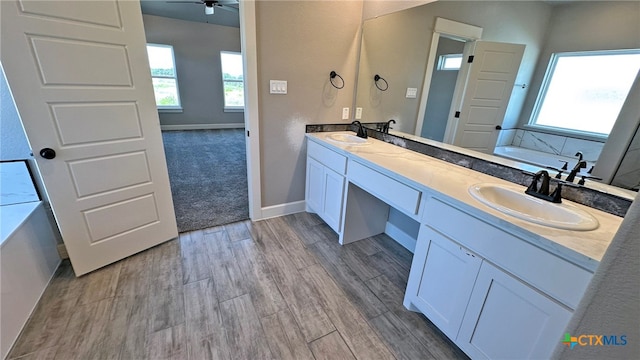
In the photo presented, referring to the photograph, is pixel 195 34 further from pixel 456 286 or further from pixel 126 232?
pixel 456 286

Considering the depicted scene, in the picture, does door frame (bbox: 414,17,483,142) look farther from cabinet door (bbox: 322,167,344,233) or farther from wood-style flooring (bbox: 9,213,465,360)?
wood-style flooring (bbox: 9,213,465,360)

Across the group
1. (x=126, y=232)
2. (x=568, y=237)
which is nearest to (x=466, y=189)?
(x=568, y=237)

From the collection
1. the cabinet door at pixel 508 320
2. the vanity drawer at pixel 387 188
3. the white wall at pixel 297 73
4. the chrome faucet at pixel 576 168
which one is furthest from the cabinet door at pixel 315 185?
the chrome faucet at pixel 576 168

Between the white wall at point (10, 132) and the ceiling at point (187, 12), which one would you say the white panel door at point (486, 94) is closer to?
the white wall at point (10, 132)

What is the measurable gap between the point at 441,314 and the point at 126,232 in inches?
89.4

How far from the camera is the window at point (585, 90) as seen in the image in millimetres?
1146

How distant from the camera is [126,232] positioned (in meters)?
2.00

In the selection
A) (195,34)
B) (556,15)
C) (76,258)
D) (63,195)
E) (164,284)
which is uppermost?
(195,34)

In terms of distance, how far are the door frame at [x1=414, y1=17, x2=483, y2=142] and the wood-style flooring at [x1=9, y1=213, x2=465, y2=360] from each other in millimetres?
1211

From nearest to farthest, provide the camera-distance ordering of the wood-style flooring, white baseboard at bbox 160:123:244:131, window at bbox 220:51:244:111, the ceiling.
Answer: the wood-style flooring, the ceiling, white baseboard at bbox 160:123:244:131, window at bbox 220:51:244:111

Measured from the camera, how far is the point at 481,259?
1.18m

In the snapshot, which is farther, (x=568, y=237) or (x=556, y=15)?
(x=556, y=15)

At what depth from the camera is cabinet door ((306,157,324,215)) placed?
2485 millimetres

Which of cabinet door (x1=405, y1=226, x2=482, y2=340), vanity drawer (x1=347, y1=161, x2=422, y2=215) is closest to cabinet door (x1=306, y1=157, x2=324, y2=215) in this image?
vanity drawer (x1=347, y1=161, x2=422, y2=215)
